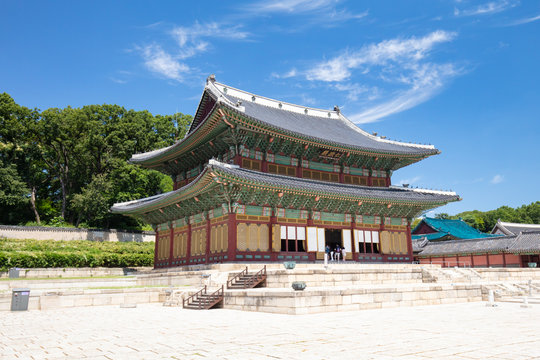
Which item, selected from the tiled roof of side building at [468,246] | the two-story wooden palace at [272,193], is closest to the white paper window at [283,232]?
the two-story wooden palace at [272,193]

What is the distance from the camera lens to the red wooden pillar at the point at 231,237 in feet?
86.1

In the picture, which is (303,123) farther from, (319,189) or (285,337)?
(285,337)

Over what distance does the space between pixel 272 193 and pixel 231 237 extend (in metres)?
4.14

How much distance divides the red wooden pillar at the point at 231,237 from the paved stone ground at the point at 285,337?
39.6 feet

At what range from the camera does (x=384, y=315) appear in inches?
551

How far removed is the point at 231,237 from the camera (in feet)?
86.7

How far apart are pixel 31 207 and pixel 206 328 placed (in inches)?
2071

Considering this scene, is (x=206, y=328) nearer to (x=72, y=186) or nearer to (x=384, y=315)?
(x=384, y=315)

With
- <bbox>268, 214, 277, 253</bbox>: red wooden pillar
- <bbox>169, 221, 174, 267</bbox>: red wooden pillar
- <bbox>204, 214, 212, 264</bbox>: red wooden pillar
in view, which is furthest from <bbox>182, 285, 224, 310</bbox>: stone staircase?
<bbox>169, 221, 174, 267</bbox>: red wooden pillar

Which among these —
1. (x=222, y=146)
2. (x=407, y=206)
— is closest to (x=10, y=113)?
(x=222, y=146)

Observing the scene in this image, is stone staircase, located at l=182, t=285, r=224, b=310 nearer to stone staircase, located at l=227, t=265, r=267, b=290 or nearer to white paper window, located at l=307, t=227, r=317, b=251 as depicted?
stone staircase, located at l=227, t=265, r=267, b=290

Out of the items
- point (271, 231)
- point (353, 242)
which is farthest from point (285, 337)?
point (353, 242)

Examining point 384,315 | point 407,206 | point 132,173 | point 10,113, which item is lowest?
point 384,315

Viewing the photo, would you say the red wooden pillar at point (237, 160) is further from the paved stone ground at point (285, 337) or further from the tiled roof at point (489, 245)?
the tiled roof at point (489, 245)
